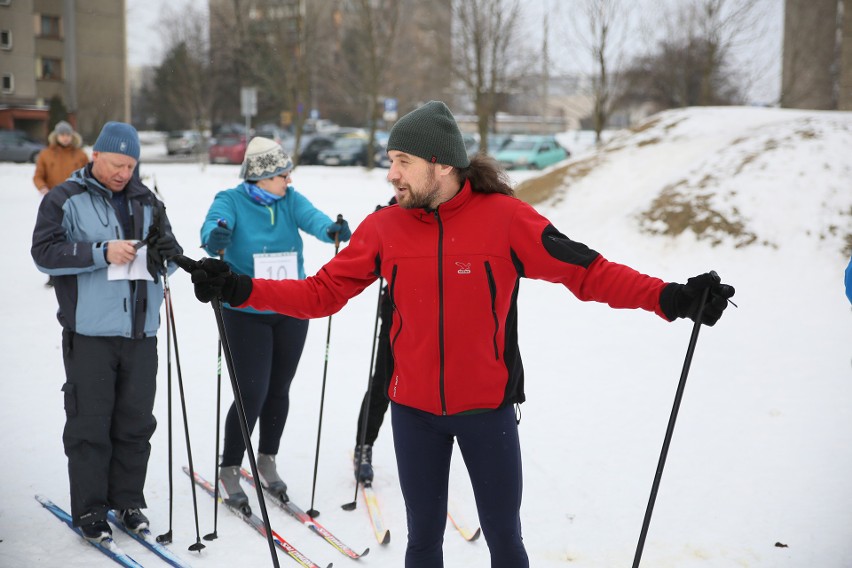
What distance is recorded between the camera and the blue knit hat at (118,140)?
3.46m

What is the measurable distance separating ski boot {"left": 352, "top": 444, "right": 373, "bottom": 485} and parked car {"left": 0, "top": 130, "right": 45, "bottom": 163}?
2342cm

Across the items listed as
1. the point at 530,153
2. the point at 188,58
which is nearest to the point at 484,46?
the point at 530,153

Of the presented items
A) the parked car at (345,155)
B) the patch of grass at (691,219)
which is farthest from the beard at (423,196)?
the parked car at (345,155)

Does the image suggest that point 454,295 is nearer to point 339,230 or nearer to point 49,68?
point 339,230

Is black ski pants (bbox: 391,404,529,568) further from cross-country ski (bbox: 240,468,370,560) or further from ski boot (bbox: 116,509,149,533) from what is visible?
ski boot (bbox: 116,509,149,533)

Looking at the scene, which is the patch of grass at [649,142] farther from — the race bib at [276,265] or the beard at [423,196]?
the beard at [423,196]

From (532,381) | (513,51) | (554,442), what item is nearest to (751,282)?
(532,381)

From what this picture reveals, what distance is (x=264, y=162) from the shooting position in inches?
157

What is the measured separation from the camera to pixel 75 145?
9.16 metres

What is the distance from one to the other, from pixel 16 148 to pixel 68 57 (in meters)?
10.6

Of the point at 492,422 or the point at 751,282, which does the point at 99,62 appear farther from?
the point at 492,422

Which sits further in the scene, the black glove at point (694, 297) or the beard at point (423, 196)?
the beard at point (423, 196)

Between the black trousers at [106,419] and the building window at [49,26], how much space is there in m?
9.10

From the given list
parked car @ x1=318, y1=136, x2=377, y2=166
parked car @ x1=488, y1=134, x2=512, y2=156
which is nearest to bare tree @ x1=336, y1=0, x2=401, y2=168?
parked car @ x1=318, y1=136, x2=377, y2=166
